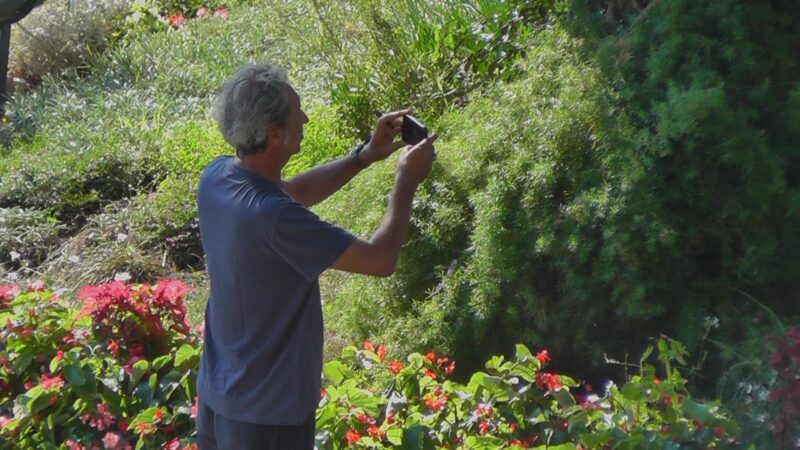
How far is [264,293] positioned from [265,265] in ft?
0.26

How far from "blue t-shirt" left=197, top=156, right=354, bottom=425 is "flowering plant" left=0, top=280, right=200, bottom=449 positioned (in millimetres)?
989

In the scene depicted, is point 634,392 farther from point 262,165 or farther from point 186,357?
point 186,357

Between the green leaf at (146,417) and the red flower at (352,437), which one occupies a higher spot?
the green leaf at (146,417)

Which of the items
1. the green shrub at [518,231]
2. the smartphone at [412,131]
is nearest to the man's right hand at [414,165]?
the smartphone at [412,131]

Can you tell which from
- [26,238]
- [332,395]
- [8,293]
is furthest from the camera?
[26,238]

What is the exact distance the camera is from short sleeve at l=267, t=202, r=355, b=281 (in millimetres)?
3041

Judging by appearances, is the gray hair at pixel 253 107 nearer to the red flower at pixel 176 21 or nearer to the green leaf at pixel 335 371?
the green leaf at pixel 335 371

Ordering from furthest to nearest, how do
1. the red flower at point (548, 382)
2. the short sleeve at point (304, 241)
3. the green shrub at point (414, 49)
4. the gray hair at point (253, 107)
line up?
1. the green shrub at point (414, 49)
2. the red flower at point (548, 382)
3. the gray hair at point (253, 107)
4. the short sleeve at point (304, 241)

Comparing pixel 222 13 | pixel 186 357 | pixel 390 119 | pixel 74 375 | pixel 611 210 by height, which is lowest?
pixel 611 210

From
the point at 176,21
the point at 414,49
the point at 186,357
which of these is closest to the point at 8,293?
the point at 186,357

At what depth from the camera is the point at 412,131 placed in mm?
3527

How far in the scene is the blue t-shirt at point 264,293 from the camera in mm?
3062

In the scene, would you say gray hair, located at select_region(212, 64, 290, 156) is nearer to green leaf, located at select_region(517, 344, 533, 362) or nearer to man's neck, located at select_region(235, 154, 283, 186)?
man's neck, located at select_region(235, 154, 283, 186)

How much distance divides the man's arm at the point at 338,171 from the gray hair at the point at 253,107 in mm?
555
